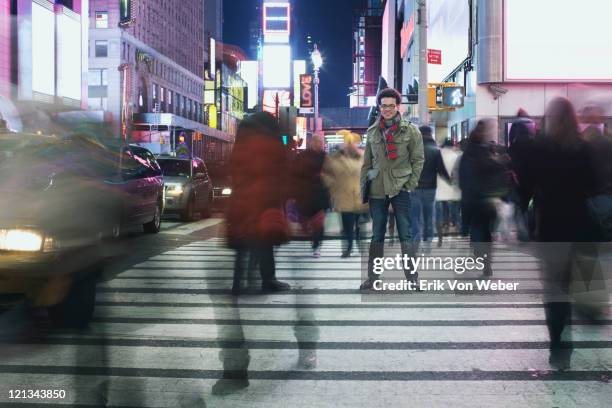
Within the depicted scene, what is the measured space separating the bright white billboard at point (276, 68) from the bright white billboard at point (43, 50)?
25.6m

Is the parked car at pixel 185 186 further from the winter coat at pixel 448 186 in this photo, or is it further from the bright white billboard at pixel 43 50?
the bright white billboard at pixel 43 50

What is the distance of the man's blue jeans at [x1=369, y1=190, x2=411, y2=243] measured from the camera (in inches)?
288

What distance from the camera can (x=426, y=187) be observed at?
37.2 ft

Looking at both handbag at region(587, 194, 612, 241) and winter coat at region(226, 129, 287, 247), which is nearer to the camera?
winter coat at region(226, 129, 287, 247)

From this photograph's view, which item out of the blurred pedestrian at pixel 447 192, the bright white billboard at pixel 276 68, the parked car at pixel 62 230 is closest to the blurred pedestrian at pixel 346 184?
the blurred pedestrian at pixel 447 192

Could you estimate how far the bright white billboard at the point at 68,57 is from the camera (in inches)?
1670

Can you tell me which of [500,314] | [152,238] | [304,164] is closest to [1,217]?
[304,164]

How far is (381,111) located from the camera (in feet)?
24.0

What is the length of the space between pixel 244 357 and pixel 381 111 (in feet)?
10.8

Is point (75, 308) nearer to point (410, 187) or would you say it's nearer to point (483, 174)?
point (410, 187)

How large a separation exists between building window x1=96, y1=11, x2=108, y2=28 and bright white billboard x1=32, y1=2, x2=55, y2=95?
156ft

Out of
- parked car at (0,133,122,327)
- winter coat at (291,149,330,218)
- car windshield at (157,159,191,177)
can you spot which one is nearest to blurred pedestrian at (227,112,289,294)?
winter coat at (291,149,330,218)

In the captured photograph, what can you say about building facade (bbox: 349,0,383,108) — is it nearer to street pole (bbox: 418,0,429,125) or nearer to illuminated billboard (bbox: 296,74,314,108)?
illuminated billboard (bbox: 296,74,314,108)

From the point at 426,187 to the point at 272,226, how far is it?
6.53 m
